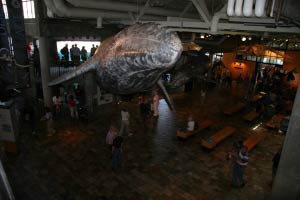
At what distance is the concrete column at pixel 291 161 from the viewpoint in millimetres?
4984

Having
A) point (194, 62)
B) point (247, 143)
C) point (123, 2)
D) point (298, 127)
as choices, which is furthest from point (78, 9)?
point (247, 143)

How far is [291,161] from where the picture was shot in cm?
510

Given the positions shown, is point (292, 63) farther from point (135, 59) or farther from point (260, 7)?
point (135, 59)

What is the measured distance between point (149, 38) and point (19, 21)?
33.2 ft

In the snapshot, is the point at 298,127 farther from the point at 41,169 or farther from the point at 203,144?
the point at 41,169

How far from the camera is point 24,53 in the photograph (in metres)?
10.4

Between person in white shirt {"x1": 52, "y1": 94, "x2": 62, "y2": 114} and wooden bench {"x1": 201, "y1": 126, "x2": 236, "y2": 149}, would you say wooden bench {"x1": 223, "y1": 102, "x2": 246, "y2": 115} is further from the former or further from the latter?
person in white shirt {"x1": 52, "y1": 94, "x2": 62, "y2": 114}

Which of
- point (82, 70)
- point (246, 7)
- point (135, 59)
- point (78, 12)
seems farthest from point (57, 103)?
point (135, 59)

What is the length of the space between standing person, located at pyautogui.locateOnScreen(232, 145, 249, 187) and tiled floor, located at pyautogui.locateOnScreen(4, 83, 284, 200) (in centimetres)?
24

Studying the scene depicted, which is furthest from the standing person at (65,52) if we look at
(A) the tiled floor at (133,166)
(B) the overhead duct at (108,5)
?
(B) the overhead duct at (108,5)

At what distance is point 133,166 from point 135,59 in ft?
23.4

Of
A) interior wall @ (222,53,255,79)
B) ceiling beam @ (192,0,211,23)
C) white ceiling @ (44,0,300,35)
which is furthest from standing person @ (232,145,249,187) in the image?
interior wall @ (222,53,255,79)

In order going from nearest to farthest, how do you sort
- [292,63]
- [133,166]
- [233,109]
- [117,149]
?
[117,149] < [133,166] < [233,109] < [292,63]

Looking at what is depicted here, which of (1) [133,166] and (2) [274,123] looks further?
(2) [274,123]
